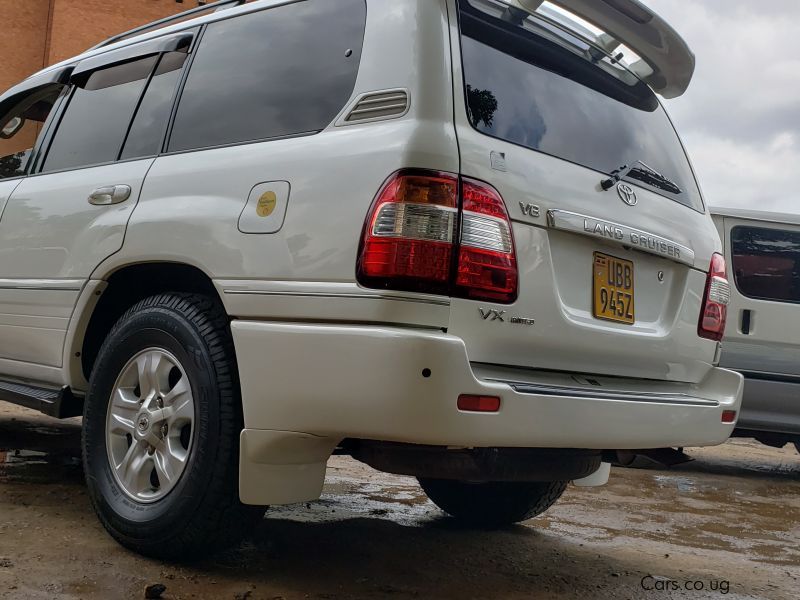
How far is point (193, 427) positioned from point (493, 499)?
1637 mm

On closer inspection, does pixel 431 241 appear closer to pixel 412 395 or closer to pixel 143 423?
pixel 412 395

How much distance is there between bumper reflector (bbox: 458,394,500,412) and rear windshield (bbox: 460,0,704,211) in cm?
79

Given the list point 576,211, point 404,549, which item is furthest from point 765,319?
point 576,211

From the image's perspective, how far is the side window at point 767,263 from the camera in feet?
20.9

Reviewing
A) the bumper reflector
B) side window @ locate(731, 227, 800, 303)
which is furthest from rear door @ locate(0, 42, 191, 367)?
side window @ locate(731, 227, 800, 303)

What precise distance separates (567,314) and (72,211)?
6.47 ft

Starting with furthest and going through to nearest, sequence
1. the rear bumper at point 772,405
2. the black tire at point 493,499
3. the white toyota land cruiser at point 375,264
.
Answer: the rear bumper at point 772,405
the black tire at point 493,499
the white toyota land cruiser at point 375,264

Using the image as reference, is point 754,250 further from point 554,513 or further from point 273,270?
point 273,270

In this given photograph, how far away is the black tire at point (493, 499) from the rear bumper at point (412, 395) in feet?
3.50

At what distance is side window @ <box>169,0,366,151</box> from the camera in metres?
2.59

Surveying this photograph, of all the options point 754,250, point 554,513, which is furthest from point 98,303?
point 754,250

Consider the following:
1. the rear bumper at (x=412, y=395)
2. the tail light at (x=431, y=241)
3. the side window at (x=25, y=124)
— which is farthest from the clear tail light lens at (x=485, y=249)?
the side window at (x=25, y=124)

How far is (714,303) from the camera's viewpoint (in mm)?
3049

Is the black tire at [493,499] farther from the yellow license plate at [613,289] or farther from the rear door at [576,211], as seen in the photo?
the yellow license plate at [613,289]
